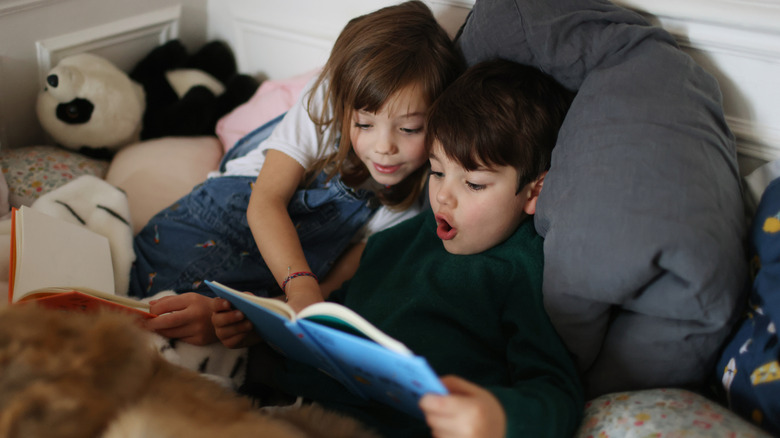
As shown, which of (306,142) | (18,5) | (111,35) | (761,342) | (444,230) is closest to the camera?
(761,342)

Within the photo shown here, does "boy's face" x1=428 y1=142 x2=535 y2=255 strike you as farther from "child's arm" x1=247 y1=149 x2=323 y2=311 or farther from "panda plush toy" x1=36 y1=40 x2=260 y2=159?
"panda plush toy" x1=36 y1=40 x2=260 y2=159

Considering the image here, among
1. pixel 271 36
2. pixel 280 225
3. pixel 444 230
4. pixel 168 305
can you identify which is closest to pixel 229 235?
pixel 280 225

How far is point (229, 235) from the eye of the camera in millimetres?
1492

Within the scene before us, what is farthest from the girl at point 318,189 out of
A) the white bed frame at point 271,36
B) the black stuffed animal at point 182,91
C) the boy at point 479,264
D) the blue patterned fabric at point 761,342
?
the blue patterned fabric at point 761,342

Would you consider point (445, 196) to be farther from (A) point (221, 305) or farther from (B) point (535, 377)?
(A) point (221, 305)

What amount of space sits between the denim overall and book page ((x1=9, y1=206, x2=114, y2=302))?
116mm

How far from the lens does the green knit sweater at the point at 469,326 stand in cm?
95

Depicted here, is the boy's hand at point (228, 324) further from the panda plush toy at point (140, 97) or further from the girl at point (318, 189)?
the panda plush toy at point (140, 97)

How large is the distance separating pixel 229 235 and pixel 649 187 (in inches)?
39.4

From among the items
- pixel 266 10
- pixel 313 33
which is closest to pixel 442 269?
pixel 313 33

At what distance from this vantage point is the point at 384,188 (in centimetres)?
147

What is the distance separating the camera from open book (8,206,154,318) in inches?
38.4

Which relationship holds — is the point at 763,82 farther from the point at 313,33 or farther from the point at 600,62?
the point at 313,33

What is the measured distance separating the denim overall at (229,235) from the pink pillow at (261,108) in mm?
333
